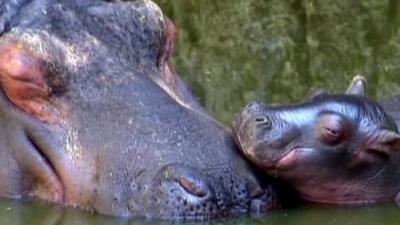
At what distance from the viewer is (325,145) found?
15.6ft

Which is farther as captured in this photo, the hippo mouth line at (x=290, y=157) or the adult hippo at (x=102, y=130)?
the hippo mouth line at (x=290, y=157)

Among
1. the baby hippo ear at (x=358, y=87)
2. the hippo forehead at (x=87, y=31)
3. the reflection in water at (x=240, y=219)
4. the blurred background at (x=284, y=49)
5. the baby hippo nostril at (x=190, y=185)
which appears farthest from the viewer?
the blurred background at (x=284, y=49)

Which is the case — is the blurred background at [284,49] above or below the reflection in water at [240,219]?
below

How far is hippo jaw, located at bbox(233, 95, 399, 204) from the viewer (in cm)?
471

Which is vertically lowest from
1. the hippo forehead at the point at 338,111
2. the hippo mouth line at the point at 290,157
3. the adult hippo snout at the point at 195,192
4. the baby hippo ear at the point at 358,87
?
the adult hippo snout at the point at 195,192

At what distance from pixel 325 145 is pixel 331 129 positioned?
0.05 meters

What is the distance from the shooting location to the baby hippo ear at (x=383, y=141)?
4816 millimetres

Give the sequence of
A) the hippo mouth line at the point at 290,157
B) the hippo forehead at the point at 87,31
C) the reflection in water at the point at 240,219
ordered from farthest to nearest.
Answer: the hippo forehead at the point at 87,31 < the hippo mouth line at the point at 290,157 < the reflection in water at the point at 240,219

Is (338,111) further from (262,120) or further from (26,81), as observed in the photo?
(26,81)

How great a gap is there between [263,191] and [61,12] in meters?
0.86

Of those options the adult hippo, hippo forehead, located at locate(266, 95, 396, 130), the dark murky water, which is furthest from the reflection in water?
the dark murky water

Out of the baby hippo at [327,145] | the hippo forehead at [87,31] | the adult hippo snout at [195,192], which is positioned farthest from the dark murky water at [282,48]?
the adult hippo snout at [195,192]

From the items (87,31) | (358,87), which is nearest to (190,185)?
(87,31)

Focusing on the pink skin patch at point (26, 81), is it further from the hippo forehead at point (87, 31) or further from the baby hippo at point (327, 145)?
the baby hippo at point (327, 145)
